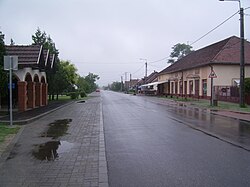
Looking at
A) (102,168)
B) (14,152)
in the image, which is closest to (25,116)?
(14,152)

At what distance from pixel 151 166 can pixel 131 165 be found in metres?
0.44

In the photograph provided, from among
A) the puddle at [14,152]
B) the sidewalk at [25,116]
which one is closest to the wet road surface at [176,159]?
the puddle at [14,152]

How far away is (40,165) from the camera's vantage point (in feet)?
22.2

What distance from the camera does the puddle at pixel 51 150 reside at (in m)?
7.62

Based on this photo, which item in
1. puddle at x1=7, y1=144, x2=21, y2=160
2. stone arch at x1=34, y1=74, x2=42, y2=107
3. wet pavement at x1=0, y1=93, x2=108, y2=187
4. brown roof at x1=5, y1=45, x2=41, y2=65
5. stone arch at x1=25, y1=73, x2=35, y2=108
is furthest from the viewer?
stone arch at x1=34, y1=74, x2=42, y2=107

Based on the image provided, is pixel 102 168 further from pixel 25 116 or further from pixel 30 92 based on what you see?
pixel 30 92

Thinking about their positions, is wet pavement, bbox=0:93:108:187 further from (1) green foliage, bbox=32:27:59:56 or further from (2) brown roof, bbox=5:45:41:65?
(1) green foliage, bbox=32:27:59:56

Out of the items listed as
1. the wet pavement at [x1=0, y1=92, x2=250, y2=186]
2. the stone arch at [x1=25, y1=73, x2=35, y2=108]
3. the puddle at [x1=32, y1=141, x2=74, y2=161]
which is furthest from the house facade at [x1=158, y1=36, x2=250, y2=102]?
the puddle at [x1=32, y1=141, x2=74, y2=161]

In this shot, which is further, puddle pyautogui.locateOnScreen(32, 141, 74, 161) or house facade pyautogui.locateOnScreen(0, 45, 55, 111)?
house facade pyautogui.locateOnScreen(0, 45, 55, 111)

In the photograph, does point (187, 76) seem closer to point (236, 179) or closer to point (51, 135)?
point (51, 135)

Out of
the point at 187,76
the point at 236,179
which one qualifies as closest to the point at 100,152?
the point at 236,179

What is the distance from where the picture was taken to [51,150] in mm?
8359

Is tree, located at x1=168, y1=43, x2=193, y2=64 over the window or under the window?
over

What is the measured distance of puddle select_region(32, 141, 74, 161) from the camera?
7.62 m
